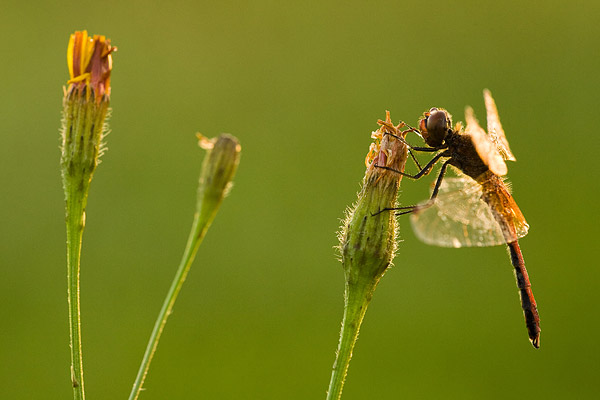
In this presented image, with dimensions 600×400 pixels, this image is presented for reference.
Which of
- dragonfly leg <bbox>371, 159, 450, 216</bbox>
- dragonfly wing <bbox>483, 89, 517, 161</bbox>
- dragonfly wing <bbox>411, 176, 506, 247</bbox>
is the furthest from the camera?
dragonfly wing <bbox>483, 89, 517, 161</bbox>

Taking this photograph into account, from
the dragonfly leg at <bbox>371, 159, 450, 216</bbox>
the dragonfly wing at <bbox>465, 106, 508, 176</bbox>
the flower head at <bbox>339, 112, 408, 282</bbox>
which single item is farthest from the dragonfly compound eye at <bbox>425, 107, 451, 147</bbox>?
the flower head at <bbox>339, 112, 408, 282</bbox>

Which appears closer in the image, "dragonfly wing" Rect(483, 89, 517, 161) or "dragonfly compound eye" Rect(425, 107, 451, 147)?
"dragonfly compound eye" Rect(425, 107, 451, 147)

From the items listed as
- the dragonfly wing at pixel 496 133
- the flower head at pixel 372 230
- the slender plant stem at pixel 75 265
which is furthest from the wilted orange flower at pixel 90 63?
the dragonfly wing at pixel 496 133

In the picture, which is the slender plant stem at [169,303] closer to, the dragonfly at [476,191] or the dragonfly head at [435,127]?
the dragonfly at [476,191]

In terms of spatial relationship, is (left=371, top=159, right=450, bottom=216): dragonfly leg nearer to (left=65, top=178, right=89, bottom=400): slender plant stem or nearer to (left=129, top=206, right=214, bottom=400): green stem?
(left=129, top=206, right=214, bottom=400): green stem

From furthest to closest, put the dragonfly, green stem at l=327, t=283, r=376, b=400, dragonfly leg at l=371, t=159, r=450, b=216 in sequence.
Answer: the dragonfly → dragonfly leg at l=371, t=159, r=450, b=216 → green stem at l=327, t=283, r=376, b=400
